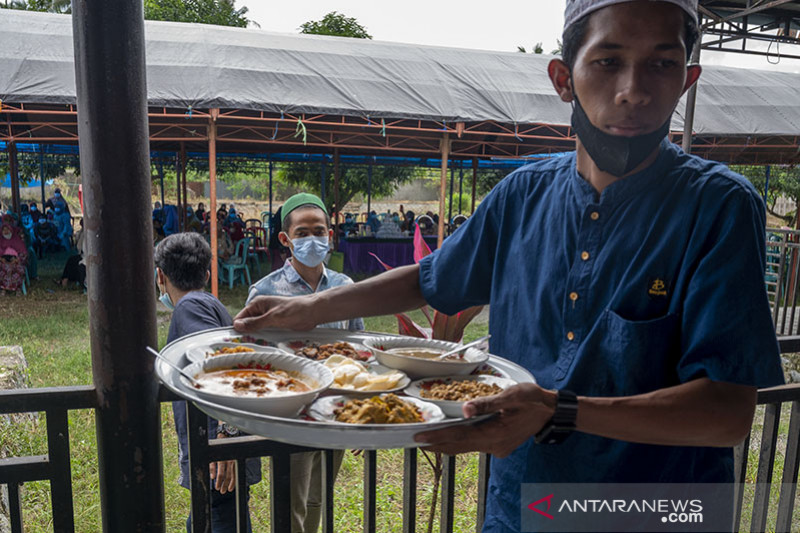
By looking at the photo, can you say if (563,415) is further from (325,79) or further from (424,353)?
(325,79)

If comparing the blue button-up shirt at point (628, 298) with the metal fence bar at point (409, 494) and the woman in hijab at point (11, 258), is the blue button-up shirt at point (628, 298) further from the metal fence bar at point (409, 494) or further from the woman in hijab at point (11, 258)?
the woman in hijab at point (11, 258)

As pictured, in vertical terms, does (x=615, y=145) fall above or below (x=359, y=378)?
above

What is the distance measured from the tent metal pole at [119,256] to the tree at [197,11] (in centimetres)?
2406

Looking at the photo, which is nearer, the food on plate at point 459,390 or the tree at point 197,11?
the food on plate at point 459,390

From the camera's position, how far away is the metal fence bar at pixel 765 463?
198 cm

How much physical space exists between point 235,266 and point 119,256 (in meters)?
9.93

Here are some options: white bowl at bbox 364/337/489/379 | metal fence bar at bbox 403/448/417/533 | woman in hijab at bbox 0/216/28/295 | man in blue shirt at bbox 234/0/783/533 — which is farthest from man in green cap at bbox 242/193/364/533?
woman in hijab at bbox 0/216/28/295

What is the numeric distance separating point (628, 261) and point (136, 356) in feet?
3.99

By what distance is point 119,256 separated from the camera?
1.45 m

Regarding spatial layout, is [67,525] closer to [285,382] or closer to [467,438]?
[285,382]

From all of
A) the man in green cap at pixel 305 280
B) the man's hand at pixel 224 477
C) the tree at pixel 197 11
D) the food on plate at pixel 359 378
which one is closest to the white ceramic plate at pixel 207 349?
the food on plate at pixel 359 378

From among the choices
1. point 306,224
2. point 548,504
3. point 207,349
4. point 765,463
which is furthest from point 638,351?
point 306,224

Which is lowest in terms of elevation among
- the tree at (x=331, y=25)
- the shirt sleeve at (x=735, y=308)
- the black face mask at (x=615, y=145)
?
the shirt sleeve at (x=735, y=308)

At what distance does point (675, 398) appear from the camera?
0.99m
